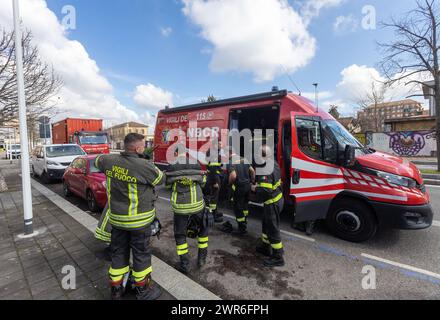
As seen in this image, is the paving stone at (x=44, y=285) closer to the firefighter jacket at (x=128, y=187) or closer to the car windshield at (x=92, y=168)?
the firefighter jacket at (x=128, y=187)

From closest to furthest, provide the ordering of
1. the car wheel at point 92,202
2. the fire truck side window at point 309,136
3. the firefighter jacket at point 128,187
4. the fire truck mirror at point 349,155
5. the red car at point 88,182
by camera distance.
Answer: the firefighter jacket at point 128,187, the fire truck mirror at point 349,155, the fire truck side window at point 309,136, the red car at point 88,182, the car wheel at point 92,202

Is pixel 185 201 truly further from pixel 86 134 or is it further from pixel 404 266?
pixel 86 134

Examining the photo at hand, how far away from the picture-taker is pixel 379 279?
2.94m

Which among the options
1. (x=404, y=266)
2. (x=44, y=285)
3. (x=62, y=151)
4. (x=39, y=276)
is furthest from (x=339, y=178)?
(x=62, y=151)

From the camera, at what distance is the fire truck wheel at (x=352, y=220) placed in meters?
3.81

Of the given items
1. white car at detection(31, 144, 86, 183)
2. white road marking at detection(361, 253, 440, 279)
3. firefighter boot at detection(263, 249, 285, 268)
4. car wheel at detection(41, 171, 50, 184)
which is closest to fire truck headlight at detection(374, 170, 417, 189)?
white road marking at detection(361, 253, 440, 279)

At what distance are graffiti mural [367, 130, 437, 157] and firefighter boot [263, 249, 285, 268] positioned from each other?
19.5 m

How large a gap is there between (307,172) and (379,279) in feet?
6.21

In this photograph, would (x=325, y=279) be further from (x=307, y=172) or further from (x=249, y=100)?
(x=249, y=100)

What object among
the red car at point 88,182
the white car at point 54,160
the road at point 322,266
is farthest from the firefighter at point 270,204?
the white car at point 54,160

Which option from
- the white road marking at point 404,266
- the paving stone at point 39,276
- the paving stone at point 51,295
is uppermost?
the paving stone at point 39,276

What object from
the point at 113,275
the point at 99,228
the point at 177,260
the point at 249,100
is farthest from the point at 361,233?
the point at 99,228

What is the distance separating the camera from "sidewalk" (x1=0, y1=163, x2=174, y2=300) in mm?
2668

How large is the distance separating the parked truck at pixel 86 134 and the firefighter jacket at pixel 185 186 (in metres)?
14.3
